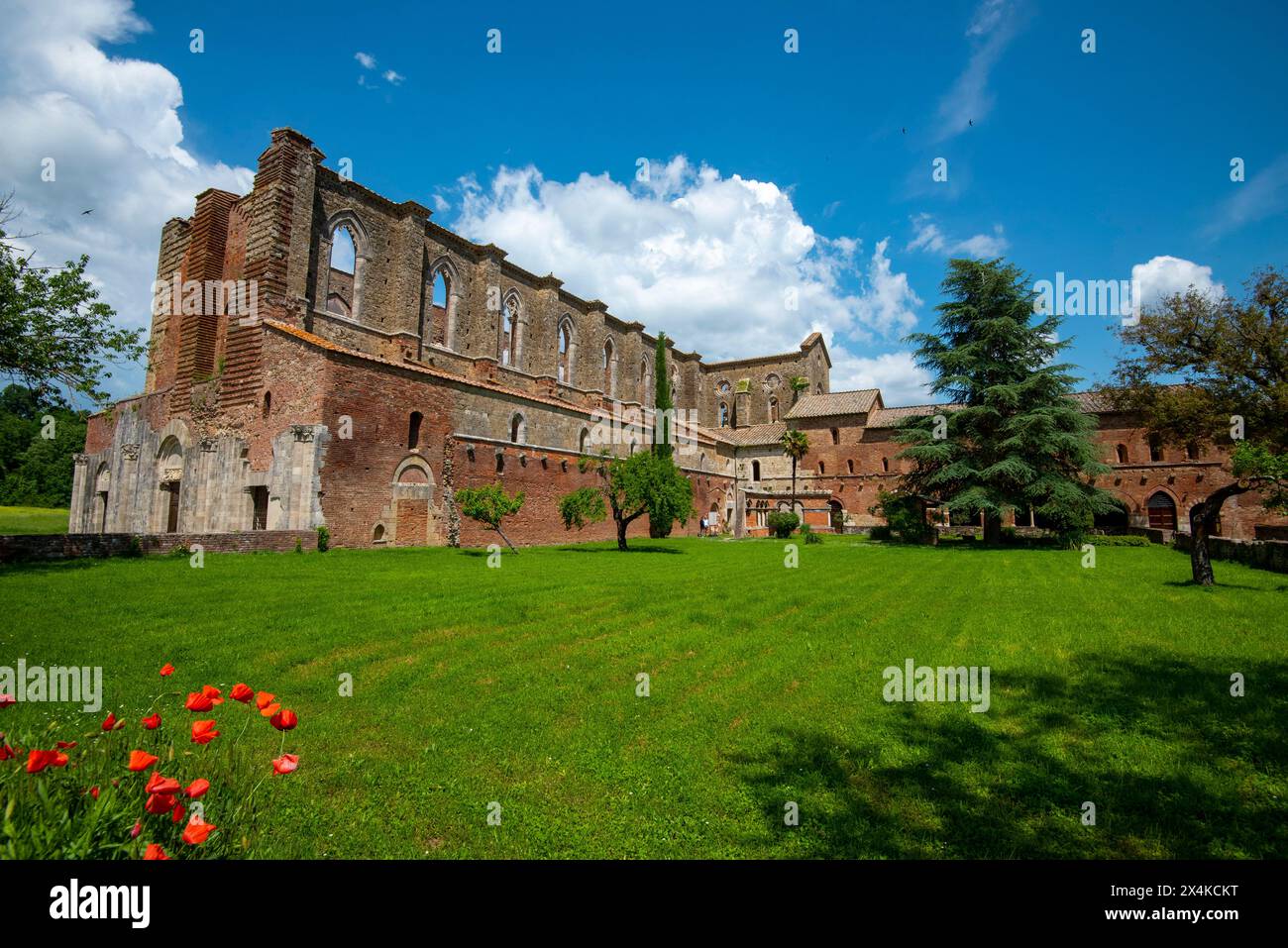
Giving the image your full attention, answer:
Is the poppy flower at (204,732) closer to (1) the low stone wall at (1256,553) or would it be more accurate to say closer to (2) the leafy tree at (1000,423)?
(1) the low stone wall at (1256,553)

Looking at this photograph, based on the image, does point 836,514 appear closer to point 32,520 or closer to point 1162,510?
point 1162,510

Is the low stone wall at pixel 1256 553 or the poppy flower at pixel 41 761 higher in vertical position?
the low stone wall at pixel 1256 553

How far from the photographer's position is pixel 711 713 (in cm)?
509

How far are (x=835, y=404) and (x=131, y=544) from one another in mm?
44076

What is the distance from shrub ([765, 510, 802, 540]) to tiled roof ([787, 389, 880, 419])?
1477 cm

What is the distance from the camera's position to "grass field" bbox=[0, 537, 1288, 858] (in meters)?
3.23

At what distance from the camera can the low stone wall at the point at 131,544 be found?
13023 millimetres

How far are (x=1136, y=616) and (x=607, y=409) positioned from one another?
32.8 metres

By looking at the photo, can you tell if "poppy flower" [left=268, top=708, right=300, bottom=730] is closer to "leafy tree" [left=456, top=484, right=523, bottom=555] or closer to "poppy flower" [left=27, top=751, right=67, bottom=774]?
"poppy flower" [left=27, top=751, right=67, bottom=774]

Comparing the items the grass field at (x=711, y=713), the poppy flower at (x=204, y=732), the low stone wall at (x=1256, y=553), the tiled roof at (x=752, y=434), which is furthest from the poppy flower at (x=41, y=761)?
the tiled roof at (x=752, y=434)

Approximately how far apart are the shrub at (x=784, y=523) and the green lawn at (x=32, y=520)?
1583 inches

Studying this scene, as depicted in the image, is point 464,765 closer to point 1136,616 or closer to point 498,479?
point 1136,616
